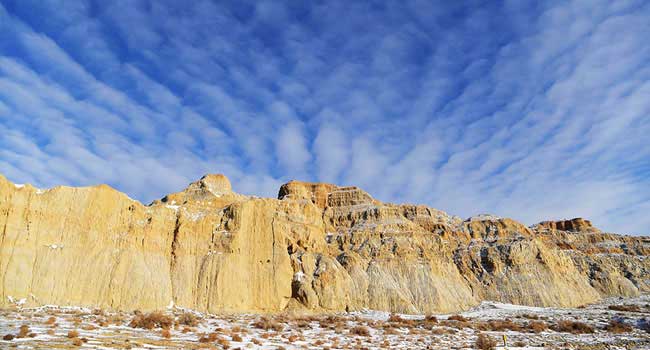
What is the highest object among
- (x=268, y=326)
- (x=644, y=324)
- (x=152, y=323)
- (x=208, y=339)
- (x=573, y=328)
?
(x=152, y=323)

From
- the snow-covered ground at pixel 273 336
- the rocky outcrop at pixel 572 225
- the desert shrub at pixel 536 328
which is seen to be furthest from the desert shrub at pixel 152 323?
the rocky outcrop at pixel 572 225

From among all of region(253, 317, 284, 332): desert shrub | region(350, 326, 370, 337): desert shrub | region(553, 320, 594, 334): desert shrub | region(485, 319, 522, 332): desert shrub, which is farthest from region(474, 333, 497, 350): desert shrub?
region(553, 320, 594, 334): desert shrub

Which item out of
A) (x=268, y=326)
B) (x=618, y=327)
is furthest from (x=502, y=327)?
(x=268, y=326)

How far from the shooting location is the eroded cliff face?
3550 centimetres

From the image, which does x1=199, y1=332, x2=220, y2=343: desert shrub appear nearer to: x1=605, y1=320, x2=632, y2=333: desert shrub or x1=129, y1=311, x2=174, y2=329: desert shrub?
Result: x1=129, y1=311, x2=174, y2=329: desert shrub

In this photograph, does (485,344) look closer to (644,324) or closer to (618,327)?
(618,327)

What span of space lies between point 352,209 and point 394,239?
1302cm

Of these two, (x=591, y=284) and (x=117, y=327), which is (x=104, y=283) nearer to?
(x=117, y=327)

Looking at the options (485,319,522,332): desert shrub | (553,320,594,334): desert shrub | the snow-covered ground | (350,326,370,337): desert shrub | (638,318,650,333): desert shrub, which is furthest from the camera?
(485,319,522,332): desert shrub

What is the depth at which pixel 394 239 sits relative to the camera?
60906 millimetres

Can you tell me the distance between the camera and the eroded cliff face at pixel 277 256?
3550cm

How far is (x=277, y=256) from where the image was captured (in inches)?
1875

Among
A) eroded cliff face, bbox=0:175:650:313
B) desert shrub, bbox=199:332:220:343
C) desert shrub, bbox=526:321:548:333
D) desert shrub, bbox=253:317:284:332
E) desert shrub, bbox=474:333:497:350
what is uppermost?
eroded cliff face, bbox=0:175:650:313

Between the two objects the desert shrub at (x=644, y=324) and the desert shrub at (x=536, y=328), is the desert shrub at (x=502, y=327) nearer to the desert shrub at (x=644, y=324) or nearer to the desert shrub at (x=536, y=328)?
the desert shrub at (x=536, y=328)
